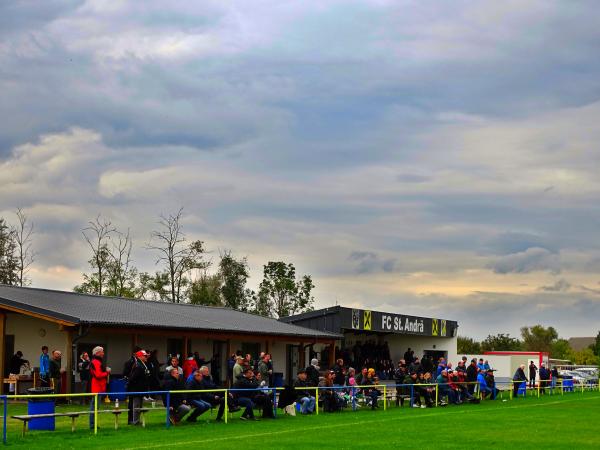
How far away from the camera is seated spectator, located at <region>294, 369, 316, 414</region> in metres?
25.7

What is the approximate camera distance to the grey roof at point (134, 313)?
29.2m

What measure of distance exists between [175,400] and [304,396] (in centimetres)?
594

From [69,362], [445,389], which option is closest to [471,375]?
[445,389]

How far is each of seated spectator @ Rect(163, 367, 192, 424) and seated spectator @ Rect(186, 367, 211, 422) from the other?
0.26 meters

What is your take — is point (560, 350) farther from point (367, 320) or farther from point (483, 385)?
point (483, 385)

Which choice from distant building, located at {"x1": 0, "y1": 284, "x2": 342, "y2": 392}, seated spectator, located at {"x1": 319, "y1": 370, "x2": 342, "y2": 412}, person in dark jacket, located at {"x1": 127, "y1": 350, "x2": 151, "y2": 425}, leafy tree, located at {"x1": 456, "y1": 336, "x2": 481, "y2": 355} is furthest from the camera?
leafy tree, located at {"x1": 456, "y1": 336, "x2": 481, "y2": 355}

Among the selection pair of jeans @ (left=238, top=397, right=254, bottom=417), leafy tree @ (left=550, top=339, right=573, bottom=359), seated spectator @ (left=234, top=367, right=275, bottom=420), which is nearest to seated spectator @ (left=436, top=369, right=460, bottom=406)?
seated spectator @ (left=234, top=367, right=275, bottom=420)

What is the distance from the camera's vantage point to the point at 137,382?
20.7 metres

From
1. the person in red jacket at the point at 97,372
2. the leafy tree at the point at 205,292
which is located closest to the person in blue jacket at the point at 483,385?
the person in red jacket at the point at 97,372

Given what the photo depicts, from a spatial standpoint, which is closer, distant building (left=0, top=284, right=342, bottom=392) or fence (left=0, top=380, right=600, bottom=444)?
fence (left=0, top=380, right=600, bottom=444)

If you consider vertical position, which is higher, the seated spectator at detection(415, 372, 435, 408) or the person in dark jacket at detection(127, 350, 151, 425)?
the person in dark jacket at detection(127, 350, 151, 425)

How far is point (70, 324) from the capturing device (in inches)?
1112

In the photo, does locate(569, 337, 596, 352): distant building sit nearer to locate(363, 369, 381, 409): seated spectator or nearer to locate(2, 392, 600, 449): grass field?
locate(363, 369, 381, 409): seated spectator

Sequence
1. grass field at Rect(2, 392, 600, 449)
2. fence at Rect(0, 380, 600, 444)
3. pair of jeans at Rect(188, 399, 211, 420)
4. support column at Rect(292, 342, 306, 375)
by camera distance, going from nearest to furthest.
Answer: grass field at Rect(2, 392, 600, 449), fence at Rect(0, 380, 600, 444), pair of jeans at Rect(188, 399, 211, 420), support column at Rect(292, 342, 306, 375)
